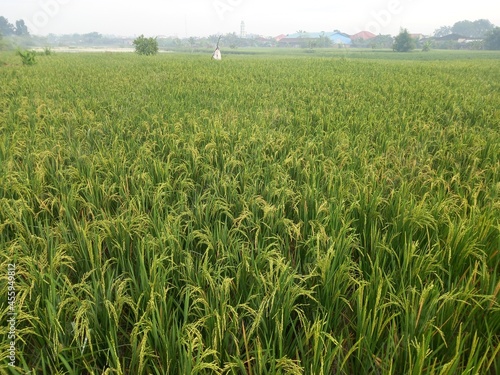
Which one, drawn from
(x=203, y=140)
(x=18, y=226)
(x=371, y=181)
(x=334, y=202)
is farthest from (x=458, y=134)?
(x=18, y=226)

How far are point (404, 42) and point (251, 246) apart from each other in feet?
228

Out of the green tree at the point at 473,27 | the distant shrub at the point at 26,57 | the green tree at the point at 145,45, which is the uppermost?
the green tree at the point at 473,27

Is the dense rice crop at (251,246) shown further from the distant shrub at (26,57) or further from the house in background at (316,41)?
the house in background at (316,41)

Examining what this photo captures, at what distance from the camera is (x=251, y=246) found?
7.30 feet

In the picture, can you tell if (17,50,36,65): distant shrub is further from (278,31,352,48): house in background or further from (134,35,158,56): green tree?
(278,31,352,48): house in background

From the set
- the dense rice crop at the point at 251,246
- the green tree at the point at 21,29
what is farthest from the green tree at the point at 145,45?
the green tree at the point at 21,29

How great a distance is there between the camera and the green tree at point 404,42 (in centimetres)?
5878

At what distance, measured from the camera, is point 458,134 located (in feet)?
16.1

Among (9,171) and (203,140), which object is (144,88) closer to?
(203,140)

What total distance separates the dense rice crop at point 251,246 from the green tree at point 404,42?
208 ft

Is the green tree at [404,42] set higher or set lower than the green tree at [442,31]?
lower

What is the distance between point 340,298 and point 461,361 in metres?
0.61

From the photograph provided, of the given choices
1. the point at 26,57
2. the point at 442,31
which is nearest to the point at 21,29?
the point at 26,57

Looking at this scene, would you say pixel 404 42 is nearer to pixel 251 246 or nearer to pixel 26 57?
pixel 26 57
